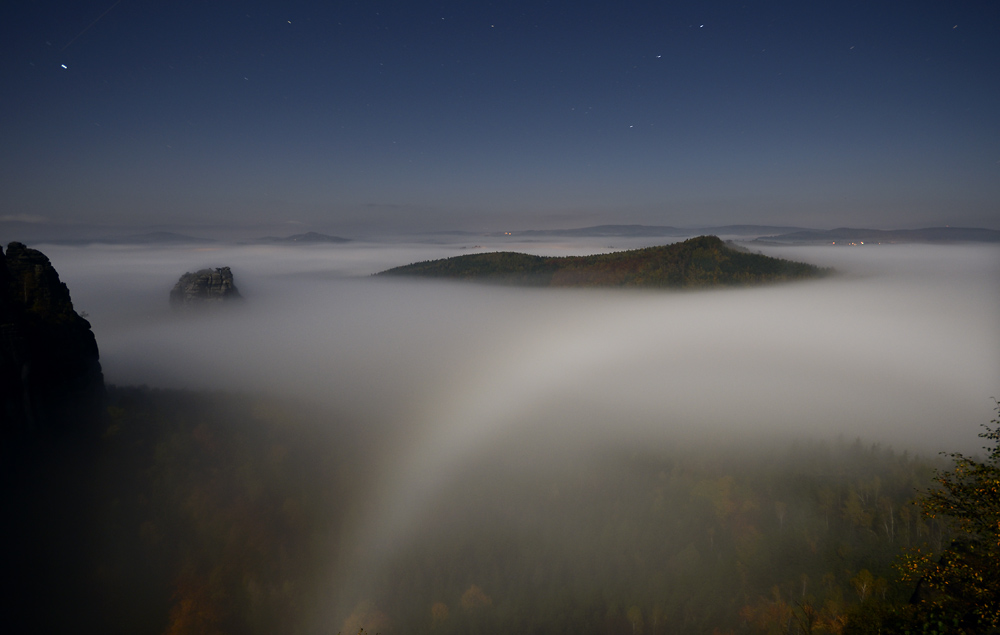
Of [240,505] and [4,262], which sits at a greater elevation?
[4,262]

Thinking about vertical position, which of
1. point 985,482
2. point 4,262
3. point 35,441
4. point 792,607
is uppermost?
point 4,262

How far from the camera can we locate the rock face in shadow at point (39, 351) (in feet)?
232

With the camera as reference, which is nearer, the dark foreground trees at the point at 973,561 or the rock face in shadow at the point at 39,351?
the dark foreground trees at the point at 973,561

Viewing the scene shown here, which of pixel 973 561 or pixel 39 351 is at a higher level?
pixel 39 351

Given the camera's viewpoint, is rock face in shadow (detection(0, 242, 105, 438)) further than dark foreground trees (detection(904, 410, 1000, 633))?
Yes

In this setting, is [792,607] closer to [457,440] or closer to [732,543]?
[732,543]

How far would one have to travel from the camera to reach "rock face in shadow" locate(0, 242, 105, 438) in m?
70.8

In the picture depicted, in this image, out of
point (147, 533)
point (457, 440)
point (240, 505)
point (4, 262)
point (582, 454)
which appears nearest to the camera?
point (4, 262)

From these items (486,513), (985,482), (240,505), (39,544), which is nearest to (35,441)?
(39,544)

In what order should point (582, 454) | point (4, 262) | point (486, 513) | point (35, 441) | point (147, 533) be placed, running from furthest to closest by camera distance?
point (582, 454), point (486, 513), point (147, 533), point (35, 441), point (4, 262)

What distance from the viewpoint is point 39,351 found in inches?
3059

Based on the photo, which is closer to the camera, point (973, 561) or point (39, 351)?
point (973, 561)

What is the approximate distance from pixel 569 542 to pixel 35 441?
128 metres

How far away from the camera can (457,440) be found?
189750 mm
